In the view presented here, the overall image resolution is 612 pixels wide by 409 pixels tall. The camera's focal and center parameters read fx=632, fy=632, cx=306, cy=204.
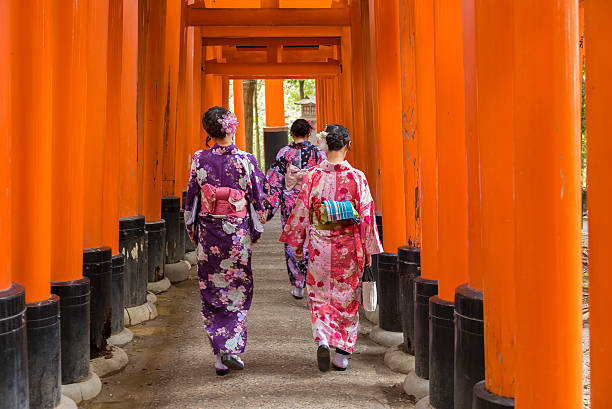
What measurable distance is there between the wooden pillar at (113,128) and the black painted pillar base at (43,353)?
1483 mm

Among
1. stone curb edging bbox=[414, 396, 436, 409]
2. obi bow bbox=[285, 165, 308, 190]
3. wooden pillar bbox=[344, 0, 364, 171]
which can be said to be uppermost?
wooden pillar bbox=[344, 0, 364, 171]

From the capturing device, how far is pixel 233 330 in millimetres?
4211

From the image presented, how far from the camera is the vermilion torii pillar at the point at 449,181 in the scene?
3.24 meters

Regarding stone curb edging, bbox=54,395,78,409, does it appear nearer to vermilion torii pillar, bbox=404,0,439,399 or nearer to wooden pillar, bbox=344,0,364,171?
vermilion torii pillar, bbox=404,0,439,399

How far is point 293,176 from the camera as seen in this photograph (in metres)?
6.33

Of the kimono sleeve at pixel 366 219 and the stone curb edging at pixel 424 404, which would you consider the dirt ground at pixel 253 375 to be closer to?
the stone curb edging at pixel 424 404

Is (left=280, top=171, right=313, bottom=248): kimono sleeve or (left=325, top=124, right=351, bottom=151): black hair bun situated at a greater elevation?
(left=325, top=124, right=351, bottom=151): black hair bun

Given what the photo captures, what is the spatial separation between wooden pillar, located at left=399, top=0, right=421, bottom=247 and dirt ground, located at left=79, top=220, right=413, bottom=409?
3.42 ft

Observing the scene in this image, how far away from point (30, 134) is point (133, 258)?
2.66 metres

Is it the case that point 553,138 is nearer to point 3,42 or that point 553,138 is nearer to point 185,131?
point 3,42

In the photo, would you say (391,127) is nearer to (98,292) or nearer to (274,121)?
(98,292)

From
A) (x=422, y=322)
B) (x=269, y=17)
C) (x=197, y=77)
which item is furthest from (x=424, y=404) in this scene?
(x=197, y=77)

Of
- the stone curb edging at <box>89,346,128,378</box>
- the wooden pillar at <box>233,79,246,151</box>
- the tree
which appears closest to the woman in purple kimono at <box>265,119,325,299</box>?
the stone curb edging at <box>89,346,128,378</box>

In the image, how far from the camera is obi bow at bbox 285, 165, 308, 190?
6312 millimetres
